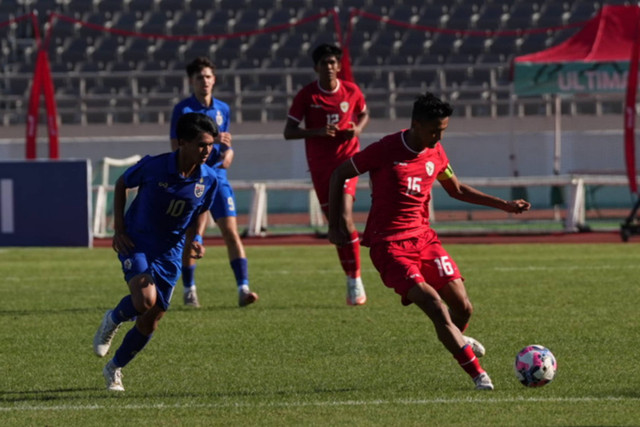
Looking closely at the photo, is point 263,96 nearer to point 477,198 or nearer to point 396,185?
point 477,198

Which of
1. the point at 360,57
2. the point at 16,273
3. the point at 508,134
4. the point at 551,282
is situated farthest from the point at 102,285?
the point at 360,57

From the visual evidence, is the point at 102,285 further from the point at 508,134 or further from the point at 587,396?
the point at 508,134

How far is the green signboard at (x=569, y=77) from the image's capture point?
21031 millimetres

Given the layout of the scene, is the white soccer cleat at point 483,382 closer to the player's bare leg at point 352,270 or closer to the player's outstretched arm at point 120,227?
the player's outstretched arm at point 120,227

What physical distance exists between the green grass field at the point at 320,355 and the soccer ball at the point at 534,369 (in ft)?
0.25

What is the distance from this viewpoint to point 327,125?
414 inches

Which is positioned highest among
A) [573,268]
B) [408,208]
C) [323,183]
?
[408,208]

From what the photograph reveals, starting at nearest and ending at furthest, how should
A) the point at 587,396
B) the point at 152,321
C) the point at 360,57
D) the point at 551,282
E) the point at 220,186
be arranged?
the point at 587,396 < the point at 152,321 < the point at 220,186 < the point at 551,282 < the point at 360,57

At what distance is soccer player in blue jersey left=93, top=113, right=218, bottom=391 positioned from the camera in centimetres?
657

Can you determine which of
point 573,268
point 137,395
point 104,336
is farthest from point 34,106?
point 137,395

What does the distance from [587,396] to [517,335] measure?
2446mm

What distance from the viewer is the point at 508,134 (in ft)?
84.2

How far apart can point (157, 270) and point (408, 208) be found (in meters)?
1.42

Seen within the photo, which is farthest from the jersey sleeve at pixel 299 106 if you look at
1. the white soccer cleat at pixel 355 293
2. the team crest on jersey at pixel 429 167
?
the team crest on jersey at pixel 429 167
